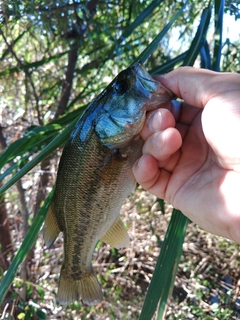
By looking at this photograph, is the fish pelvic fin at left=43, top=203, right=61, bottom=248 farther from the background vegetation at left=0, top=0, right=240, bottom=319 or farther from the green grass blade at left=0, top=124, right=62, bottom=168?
the background vegetation at left=0, top=0, right=240, bottom=319

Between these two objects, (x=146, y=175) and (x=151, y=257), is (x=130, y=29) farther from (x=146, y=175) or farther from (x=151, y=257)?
(x=151, y=257)

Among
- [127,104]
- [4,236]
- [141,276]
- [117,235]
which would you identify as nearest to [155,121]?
[127,104]

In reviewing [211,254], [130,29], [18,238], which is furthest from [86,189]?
[211,254]

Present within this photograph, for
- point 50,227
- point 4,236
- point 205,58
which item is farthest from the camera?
point 4,236

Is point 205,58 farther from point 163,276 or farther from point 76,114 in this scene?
point 163,276

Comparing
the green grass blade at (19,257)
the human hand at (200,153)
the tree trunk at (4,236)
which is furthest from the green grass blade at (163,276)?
the tree trunk at (4,236)
